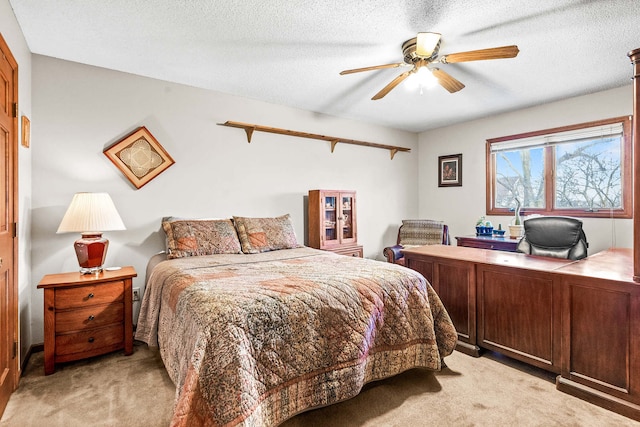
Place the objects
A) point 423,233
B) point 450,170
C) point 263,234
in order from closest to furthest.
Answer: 1. point 263,234
2. point 423,233
3. point 450,170

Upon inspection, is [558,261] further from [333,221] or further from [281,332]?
[333,221]

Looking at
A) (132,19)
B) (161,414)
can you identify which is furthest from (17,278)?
(132,19)

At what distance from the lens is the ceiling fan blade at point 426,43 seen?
83.6 inches

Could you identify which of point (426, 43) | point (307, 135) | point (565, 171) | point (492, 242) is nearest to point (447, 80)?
point (426, 43)

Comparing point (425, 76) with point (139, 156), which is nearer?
point (425, 76)

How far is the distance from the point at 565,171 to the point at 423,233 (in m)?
1.88

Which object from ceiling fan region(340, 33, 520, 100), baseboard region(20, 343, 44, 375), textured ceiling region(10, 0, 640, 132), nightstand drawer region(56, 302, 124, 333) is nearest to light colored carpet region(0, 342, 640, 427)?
baseboard region(20, 343, 44, 375)

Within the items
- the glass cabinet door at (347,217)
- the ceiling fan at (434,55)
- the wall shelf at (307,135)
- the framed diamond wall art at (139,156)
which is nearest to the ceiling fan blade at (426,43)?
the ceiling fan at (434,55)

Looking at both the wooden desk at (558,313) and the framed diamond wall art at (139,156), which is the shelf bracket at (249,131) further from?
the wooden desk at (558,313)

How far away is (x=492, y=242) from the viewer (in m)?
3.91

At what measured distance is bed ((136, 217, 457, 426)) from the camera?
1.36 metres

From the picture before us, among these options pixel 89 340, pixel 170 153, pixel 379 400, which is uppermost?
pixel 170 153

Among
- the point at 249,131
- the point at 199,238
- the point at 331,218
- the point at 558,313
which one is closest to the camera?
the point at 558,313

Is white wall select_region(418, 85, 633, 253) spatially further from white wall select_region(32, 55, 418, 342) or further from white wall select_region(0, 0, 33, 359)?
white wall select_region(0, 0, 33, 359)
